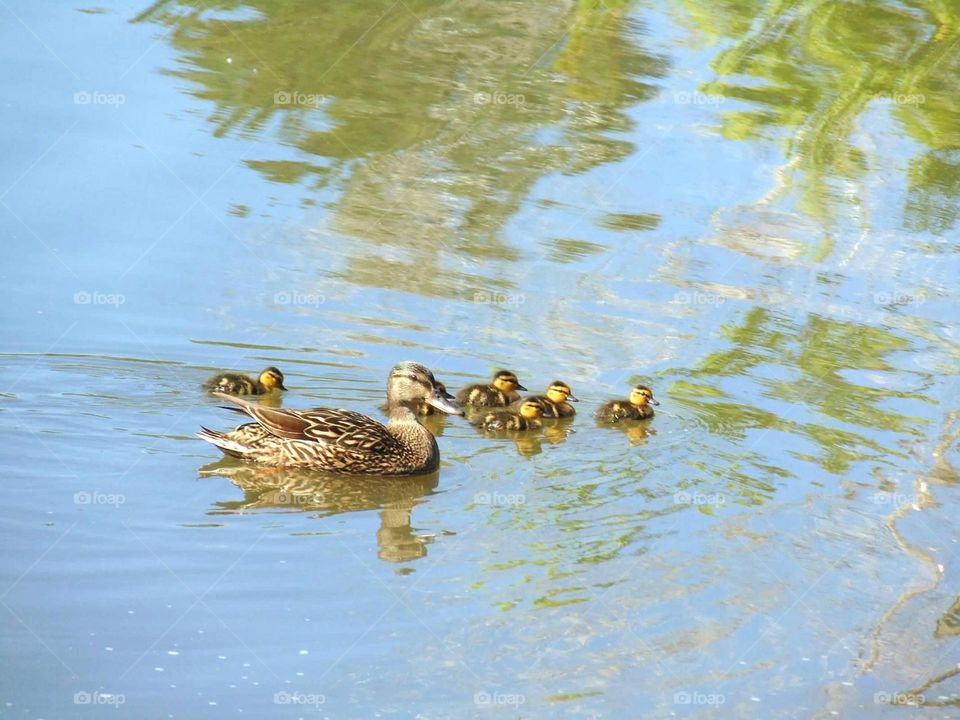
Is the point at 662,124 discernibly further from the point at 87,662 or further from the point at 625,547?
the point at 87,662

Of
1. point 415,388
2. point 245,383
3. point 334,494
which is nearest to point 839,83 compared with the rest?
point 415,388

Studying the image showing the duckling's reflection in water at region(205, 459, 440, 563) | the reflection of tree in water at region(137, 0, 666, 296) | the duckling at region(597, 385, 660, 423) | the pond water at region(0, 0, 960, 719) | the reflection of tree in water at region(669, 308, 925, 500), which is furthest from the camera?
the reflection of tree in water at region(137, 0, 666, 296)

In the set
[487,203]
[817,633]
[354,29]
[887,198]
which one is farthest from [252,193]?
[817,633]

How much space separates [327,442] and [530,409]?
41.4 inches

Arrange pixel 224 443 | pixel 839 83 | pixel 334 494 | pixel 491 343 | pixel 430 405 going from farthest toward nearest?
pixel 839 83 < pixel 491 343 < pixel 430 405 < pixel 224 443 < pixel 334 494

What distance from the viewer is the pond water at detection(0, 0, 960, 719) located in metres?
5.42

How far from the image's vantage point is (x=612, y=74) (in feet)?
43.3

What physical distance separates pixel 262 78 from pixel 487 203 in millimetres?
2491

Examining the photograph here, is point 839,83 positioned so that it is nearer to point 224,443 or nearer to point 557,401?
point 557,401

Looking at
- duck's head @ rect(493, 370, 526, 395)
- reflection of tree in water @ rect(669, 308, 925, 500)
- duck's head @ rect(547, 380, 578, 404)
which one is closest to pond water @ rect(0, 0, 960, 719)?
reflection of tree in water @ rect(669, 308, 925, 500)

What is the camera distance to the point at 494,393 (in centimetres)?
820

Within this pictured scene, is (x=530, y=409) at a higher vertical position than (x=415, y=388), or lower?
lower

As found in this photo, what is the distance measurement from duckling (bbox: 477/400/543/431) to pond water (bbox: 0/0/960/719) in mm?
159

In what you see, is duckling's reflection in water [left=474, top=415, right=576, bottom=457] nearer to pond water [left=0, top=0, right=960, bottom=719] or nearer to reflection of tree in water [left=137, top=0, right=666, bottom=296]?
pond water [left=0, top=0, right=960, bottom=719]
